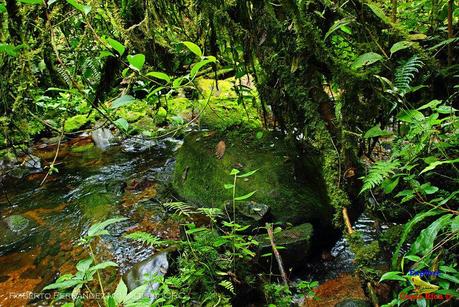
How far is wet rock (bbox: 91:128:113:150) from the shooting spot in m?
7.26

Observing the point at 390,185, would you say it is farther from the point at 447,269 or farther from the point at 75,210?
the point at 75,210

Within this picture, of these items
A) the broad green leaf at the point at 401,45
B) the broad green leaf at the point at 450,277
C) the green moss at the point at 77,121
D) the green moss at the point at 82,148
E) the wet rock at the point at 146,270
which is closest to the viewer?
the broad green leaf at the point at 450,277

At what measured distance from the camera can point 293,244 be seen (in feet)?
9.19

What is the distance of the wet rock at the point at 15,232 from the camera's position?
13.2 ft

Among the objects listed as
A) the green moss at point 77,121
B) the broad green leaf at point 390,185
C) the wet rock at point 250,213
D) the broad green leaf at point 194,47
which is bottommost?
the green moss at point 77,121

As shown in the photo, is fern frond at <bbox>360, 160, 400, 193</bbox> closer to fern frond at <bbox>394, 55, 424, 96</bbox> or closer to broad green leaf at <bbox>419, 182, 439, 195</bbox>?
broad green leaf at <bbox>419, 182, 439, 195</bbox>

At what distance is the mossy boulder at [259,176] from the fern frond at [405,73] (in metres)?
1.58

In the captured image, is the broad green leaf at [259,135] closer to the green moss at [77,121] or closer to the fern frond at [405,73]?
the fern frond at [405,73]

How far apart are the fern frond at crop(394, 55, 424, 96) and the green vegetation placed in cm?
1

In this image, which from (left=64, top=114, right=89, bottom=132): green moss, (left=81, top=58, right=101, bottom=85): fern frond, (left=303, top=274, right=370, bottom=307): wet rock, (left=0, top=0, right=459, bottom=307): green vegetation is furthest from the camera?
(left=64, top=114, right=89, bottom=132): green moss

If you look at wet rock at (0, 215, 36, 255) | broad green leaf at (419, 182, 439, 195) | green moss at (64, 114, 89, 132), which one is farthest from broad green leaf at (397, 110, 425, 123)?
green moss at (64, 114, 89, 132)

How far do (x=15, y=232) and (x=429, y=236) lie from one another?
15.4ft

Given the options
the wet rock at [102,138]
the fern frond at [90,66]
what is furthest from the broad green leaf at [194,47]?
the wet rock at [102,138]

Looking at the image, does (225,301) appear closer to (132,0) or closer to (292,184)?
(292,184)
